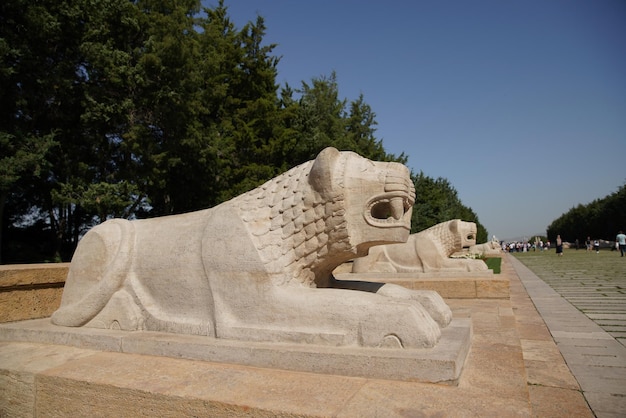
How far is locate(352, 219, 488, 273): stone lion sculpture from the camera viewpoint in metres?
8.51

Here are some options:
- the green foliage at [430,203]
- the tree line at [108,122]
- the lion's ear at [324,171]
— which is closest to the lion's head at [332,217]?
the lion's ear at [324,171]

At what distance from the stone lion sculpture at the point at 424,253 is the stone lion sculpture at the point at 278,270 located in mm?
5076

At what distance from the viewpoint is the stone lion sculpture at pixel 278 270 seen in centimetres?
276

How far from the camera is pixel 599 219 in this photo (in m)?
48.6

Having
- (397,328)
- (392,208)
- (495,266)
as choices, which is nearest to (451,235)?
(392,208)

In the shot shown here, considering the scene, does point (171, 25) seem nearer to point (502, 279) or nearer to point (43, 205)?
point (43, 205)

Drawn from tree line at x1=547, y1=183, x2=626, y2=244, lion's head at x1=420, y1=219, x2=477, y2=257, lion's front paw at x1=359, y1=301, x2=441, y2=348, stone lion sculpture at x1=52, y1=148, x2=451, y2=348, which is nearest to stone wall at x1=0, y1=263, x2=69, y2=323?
stone lion sculpture at x1=52, y1=148, x2=451, y2=348

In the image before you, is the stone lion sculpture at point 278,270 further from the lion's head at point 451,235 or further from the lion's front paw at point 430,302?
the lion's head at point 451,235

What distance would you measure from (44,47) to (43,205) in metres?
6.04

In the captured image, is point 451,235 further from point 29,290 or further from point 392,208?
point 29,290

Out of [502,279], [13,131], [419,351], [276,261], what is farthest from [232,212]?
[13,131]

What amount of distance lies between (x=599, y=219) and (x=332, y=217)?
5520 cm

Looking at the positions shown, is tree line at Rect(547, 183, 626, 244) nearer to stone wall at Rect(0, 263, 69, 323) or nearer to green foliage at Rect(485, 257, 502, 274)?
green foliage at Rect(485, 257, 502, 274)

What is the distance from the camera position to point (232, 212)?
329 cm
